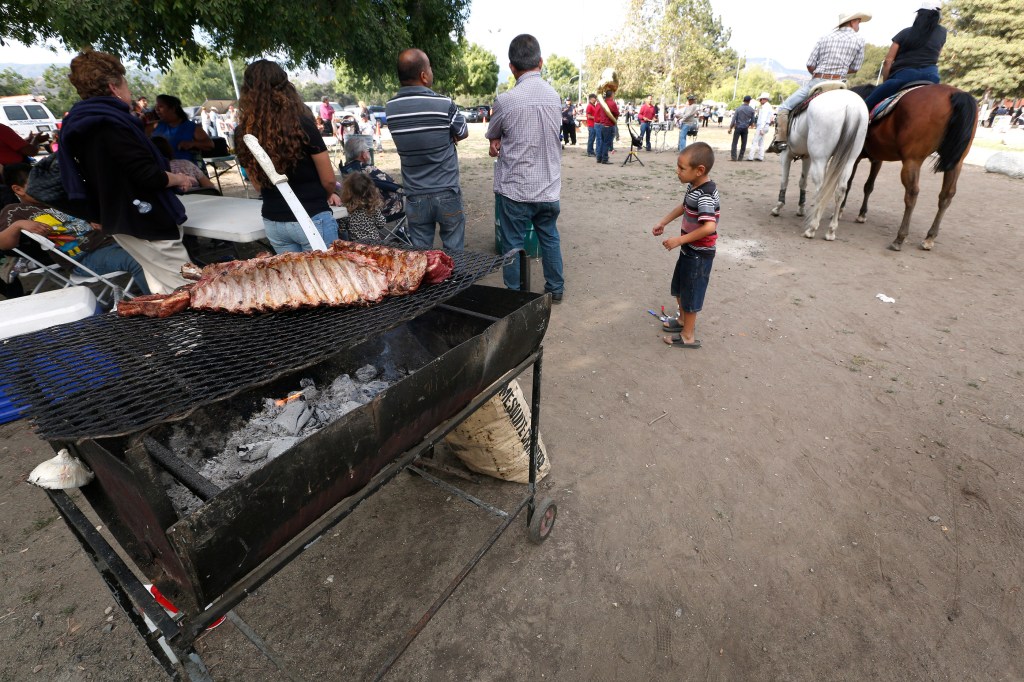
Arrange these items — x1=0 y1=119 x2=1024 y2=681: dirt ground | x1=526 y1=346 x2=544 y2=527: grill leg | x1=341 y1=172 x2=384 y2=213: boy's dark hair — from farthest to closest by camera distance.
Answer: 1. x1=341 y1=172 x2=384 y2=213: boy's dark hair
2. x1=526 y1=346 x2=544 y2=527: grill leg
3. x1=0 y1=119 x2=1024 y2=681: dirt ground

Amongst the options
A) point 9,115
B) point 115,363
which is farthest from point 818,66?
point 9,115

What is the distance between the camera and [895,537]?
8.41 ft

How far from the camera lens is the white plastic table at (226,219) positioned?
12.1ft

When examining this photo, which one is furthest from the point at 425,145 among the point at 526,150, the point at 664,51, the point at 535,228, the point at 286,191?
the point at 664,51

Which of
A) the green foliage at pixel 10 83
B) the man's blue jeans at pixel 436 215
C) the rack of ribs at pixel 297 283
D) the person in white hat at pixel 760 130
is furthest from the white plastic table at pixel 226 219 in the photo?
the green foliage at pixel 10 83

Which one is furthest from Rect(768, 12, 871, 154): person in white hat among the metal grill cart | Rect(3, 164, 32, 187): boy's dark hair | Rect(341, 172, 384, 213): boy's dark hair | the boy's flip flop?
Rect(3, 164, 32, 187): boy's dark hair

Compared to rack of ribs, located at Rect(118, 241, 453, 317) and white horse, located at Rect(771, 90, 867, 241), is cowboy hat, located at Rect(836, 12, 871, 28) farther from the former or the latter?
rack of ribs, located at Rect(118, 241, 453, 317)

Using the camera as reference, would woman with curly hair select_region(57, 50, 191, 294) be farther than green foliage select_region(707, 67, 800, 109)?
No

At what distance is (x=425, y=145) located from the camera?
4.23 meters

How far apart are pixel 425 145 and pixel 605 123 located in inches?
427

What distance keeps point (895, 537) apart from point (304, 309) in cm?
317

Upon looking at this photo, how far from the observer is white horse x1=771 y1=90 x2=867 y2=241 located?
6.54m

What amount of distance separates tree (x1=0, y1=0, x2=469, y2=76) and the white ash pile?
454 centimetres

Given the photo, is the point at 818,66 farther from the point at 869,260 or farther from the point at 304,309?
the point at 304,309
